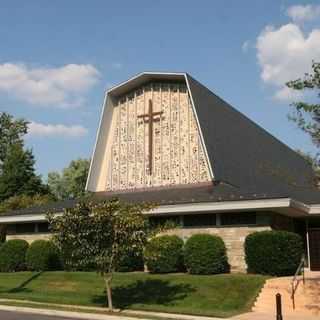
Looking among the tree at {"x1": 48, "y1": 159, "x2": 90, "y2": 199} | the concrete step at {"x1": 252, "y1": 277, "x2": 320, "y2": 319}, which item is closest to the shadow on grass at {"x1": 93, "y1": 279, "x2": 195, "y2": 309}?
the concrete step at {"x1": 252, "y1": 277, "x2": 320, "y2": 319}

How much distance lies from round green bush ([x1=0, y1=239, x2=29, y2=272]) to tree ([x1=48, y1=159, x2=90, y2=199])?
3917 cm

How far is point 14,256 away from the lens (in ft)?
110

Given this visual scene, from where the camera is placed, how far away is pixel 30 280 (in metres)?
29.6

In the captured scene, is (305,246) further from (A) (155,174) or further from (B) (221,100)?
(B) (221,100)

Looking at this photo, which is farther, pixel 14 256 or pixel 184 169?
pixel 14 256

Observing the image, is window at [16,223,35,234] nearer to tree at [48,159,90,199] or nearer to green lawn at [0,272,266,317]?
green lawn at [0,272,266,317]

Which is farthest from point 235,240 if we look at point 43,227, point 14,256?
point 14,256

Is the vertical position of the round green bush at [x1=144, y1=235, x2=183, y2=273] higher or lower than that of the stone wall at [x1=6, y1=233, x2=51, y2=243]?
lower

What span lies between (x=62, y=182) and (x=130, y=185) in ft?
→ 138

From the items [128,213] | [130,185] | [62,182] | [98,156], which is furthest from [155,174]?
[62,182]

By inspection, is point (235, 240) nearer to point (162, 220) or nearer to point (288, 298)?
point (162, 220)

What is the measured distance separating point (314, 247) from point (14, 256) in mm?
16899

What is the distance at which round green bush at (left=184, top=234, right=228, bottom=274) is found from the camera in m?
26.0

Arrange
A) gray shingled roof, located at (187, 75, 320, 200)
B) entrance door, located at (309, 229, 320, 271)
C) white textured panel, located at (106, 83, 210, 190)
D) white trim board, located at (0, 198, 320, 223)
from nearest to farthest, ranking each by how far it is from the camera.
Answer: white trim board, located at (0, 198, 320, 223) < entrance door, located at (309, 229, 320, 271) < gray shingled roof, located at (187, 75, 320, 200) < white textured panel, located at (106, 83, 210, 190)
